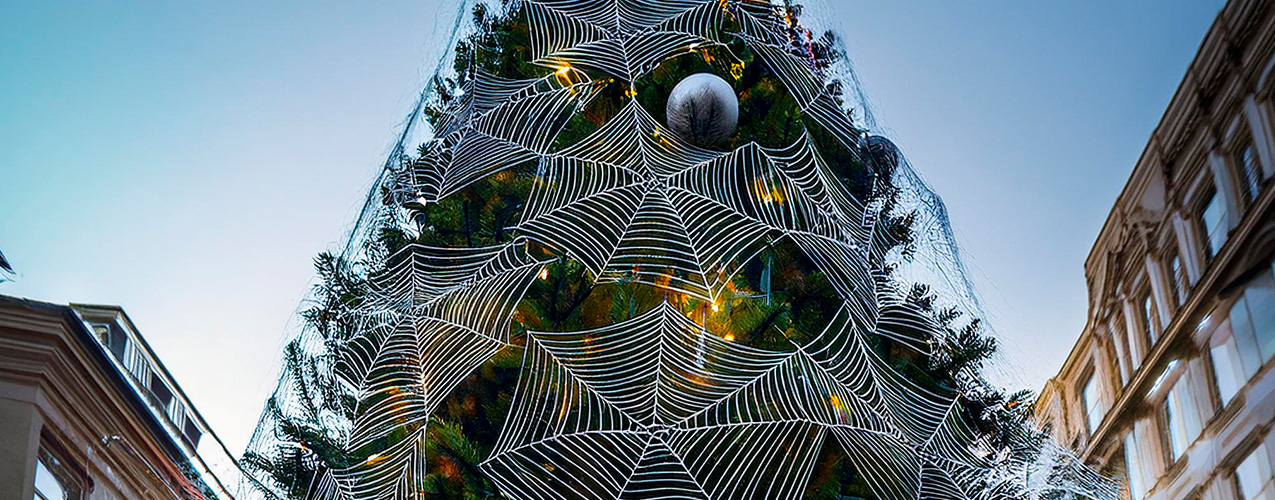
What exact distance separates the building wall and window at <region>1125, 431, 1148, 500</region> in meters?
5.08

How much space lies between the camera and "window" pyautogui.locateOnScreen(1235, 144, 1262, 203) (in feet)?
18.6

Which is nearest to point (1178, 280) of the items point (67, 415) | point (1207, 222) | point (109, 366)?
point (1207, 222)

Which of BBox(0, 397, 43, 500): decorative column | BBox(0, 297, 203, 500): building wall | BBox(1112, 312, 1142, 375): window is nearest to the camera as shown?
BBox(0, 397, 43, 500): decorative column

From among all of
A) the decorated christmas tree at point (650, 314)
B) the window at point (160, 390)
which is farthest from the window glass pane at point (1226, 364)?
the window at point (160, 390)

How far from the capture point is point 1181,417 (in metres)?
6.33

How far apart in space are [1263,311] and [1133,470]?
4.91 ft

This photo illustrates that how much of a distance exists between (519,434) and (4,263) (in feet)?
12.0

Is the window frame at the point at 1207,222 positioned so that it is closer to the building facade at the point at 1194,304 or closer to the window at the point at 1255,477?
the building facade at the point at 1194,304

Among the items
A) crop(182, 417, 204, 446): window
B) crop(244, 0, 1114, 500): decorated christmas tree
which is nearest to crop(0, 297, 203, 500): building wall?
crop(182, 417, 204, 446): window

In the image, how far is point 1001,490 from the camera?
3.20 m

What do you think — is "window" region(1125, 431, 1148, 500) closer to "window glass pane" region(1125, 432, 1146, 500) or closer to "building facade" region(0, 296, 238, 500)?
"window glass pane" region(1125, 432, 1146, 500)

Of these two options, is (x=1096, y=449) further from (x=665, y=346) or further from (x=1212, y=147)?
(x=665, y=346)

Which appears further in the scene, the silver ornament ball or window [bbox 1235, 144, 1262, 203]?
window [bbox 1235, 144, 1262, 203]

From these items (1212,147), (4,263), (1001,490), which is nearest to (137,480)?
(4,263)
